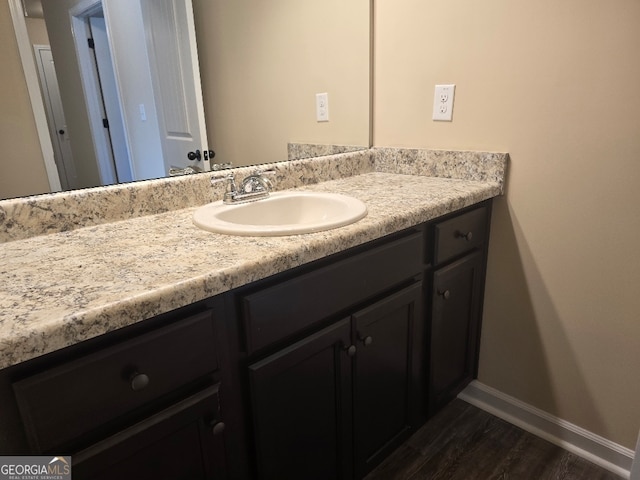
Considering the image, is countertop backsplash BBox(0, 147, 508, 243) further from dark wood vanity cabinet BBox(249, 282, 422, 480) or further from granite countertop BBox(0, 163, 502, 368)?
dark wood vanity cabinet BBox(249, 282, 422, 480)

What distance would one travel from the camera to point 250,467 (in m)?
0.89

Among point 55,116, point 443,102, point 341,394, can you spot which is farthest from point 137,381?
point 443,102

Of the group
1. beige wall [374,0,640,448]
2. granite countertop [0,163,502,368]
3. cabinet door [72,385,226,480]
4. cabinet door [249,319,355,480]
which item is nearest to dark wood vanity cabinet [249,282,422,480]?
cabinet door [249,319,355,480]

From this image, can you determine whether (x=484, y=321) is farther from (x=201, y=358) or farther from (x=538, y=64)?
(x=201, y=358)

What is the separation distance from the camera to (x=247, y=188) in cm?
127

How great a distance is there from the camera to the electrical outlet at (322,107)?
5.29ft

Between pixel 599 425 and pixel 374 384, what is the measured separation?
825 mm

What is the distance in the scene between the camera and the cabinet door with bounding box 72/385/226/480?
25.4 inches

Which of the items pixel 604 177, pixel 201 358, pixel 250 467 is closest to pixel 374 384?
pixel 250 467

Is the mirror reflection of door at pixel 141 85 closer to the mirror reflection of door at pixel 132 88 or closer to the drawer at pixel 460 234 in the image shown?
the mirror reflection of door at pixel 132 88

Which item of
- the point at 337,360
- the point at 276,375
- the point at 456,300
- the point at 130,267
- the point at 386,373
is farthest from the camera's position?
the point at 456,300

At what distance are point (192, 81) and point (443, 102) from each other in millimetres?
838

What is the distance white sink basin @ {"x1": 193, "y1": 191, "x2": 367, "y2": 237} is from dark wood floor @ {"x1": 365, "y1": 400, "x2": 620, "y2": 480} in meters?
0.88

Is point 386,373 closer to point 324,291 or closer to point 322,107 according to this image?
point 324,291
